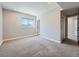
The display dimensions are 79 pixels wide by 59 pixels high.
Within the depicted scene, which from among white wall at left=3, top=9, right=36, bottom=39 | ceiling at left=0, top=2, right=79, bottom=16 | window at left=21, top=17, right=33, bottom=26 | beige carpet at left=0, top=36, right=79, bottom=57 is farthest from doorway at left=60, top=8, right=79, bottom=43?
white wall at left=3, top=9, right=36, bottom=39

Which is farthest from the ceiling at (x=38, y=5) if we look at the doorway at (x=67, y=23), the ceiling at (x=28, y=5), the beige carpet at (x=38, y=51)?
the beige carpet at (x=38, y=51)

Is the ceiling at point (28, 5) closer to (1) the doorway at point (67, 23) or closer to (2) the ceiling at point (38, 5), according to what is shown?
(2) the ceiling at point (38, 5)

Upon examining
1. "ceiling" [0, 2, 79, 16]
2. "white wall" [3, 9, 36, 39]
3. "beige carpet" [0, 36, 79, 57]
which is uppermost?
"ceiling" [0, 2, 79, 16]

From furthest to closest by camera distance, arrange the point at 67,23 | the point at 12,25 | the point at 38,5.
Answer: the point at 67,23, the point at 12,25, the point at 38,5

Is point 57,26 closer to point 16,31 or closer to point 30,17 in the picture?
point 16,31

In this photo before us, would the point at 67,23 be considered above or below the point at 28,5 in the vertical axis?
below

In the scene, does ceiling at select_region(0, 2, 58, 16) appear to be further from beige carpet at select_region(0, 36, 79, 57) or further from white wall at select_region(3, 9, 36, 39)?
beige carpet at select_region(0, 36, 79, 57)

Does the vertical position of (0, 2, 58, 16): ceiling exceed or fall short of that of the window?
it exceeds it

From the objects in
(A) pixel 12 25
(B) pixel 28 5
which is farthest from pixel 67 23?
(A) pixel 12 25

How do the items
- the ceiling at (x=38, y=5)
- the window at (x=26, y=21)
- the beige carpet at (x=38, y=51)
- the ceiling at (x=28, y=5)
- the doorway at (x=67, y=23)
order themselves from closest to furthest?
the beige carpet at (x=38, y=51), the ceiling at (x=38, y=5), the ceiling at (x=28, y=5), the doorway at (x=67, y=23), the window at (x=26, y=21)

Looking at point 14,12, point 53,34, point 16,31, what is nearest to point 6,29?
point 16,31

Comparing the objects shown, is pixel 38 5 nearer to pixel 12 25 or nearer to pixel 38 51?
pixel 38 51

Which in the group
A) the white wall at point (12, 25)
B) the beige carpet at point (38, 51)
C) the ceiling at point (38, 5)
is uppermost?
the ceiling at point (38, 5)

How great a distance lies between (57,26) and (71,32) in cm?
593
